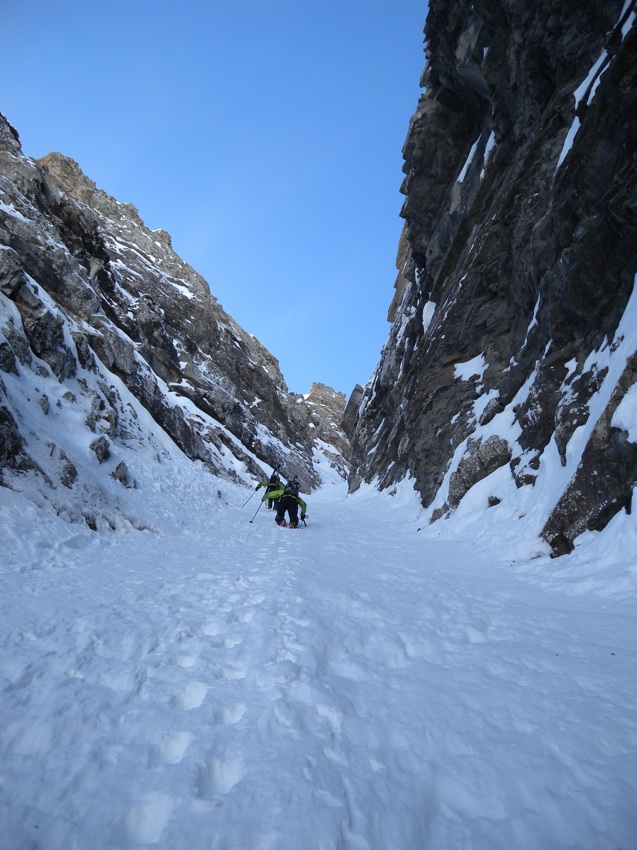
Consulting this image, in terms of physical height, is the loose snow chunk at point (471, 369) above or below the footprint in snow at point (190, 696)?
above

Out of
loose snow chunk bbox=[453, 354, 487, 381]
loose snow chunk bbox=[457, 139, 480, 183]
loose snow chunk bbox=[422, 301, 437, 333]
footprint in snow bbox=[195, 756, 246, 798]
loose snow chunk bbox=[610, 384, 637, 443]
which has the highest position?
loose snow chunk bbox=[457, 139, 480, 183]

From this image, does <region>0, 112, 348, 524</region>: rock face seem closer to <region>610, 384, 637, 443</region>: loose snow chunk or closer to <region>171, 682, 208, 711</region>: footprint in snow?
<region>171, 682, 208, 711</region>: footprint in snow

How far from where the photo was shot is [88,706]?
3012 millimetres

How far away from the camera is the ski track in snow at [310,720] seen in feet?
7.13

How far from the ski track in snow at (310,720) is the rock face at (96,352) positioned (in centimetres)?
607

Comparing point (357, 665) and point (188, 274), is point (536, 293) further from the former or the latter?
point (188, 274)

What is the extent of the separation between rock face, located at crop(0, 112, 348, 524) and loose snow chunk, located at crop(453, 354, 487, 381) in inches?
546

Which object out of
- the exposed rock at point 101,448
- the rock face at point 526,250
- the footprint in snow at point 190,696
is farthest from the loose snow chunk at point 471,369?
the footprint in snow at point 190,696

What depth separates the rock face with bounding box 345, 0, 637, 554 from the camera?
28.2 ft

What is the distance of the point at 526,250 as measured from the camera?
47.6ft

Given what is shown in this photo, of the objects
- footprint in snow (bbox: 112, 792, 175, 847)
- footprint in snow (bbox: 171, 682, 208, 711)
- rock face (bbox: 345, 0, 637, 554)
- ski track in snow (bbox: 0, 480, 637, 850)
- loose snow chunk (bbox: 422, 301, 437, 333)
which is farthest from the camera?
loose snow chunk (bbox: 422, 301, 437, 333)

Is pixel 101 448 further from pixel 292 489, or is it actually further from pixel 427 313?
pixel 427 313

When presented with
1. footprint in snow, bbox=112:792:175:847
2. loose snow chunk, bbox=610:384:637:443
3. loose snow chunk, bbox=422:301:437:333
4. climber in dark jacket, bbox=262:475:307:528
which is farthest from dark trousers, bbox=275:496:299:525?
loose snow chunk, bbox=422:301:437:333

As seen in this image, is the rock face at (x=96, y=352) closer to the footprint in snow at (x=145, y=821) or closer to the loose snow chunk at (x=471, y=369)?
the footprint in snow at (x=145, y=821)
